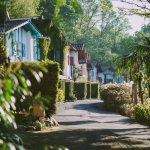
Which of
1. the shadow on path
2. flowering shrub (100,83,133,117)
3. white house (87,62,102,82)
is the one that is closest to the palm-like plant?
flowering shrub (100,83,133,117)

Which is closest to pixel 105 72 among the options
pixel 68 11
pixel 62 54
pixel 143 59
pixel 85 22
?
pixel 85 22

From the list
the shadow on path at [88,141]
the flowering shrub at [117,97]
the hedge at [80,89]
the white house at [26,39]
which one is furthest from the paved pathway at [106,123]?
the hedge at [80,89]

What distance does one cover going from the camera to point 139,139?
7605 millimetres

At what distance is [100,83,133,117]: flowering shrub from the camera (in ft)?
57.7

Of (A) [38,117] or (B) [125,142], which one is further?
(A) [38,117]

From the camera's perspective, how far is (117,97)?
18.1 metres

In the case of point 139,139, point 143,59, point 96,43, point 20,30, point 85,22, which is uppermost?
point 85,22

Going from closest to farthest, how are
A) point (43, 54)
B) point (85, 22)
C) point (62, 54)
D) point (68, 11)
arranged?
point (43, 54) < point (62, 54) < point (68, 11) < point (85, 22)

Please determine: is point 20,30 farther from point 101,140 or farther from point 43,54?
point 101,140

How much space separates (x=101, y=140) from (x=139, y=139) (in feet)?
4.34

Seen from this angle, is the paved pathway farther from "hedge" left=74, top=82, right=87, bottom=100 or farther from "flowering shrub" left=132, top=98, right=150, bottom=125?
"hedge" left=74, top=82, right=87, bottom=100

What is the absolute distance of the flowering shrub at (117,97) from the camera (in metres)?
17.6

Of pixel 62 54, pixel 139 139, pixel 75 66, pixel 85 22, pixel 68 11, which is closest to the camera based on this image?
pixel 139 139

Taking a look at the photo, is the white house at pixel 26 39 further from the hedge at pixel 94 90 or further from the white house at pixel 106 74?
the white house at pixel 106 74
